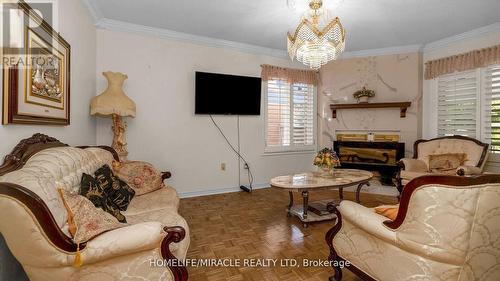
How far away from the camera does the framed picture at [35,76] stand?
1.41 meters

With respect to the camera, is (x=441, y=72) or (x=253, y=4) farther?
(x=441, y=72)

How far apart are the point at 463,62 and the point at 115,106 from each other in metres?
5.12

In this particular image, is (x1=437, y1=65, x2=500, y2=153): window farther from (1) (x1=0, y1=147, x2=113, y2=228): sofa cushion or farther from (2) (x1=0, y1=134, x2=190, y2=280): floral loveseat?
(1) (x1=0, y1=147, x2=113, y2=228): sofa cushion

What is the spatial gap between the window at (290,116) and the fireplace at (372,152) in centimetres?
64

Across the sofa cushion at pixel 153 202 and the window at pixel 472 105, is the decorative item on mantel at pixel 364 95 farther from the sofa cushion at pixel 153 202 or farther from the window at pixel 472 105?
the sofa cushion at pixel 153 202

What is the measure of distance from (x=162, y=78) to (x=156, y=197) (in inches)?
80.4

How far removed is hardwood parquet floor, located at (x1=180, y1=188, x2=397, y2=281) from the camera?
5.69 ft

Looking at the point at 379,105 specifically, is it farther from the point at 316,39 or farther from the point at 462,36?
the point at 316,39

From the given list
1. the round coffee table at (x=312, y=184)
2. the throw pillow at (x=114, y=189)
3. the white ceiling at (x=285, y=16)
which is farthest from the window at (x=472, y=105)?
the throw pillow at (x=114, y=189)

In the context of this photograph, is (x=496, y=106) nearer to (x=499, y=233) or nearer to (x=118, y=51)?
(x=499, y=233)

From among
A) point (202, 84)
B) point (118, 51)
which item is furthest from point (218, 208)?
point (118, 51)

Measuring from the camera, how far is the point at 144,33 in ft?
11.2

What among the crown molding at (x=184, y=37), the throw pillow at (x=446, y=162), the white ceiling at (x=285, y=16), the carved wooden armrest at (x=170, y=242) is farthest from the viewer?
the throw pillow at (x=446, y=162)

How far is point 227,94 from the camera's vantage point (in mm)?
3932
